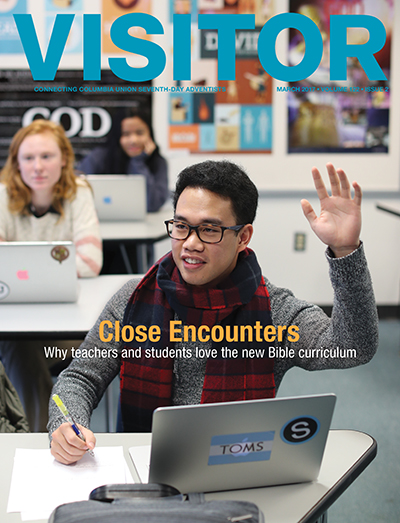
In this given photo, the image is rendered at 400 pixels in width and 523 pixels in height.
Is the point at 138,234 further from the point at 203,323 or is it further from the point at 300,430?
the point at 300,430

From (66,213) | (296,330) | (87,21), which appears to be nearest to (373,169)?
(87,21)

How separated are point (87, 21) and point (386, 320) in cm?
315

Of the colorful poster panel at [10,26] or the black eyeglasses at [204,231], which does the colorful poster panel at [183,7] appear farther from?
the black eyeglasses at [204,231]

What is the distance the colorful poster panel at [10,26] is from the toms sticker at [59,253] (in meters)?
2.92

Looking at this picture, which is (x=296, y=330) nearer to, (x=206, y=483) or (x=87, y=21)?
(x=206, y=483)

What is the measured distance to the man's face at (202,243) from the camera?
1.35 meters

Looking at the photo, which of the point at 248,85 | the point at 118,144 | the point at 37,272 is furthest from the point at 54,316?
the point at 248,85

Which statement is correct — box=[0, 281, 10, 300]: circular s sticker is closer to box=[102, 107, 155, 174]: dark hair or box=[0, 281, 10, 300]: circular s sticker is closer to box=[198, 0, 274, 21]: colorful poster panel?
box=[102, 107, 155, 174]: dark hair

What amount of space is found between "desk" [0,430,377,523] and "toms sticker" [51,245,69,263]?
→ 85 cm

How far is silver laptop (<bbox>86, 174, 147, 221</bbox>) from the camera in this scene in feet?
11.8

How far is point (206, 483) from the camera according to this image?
101cm

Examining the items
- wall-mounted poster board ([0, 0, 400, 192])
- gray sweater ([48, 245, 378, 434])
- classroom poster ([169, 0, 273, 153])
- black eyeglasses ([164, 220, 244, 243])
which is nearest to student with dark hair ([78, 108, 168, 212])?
wall-mounted poster board ([0, 0, 400, 192])

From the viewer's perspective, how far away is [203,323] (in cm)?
139

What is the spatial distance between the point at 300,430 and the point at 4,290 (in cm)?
144
